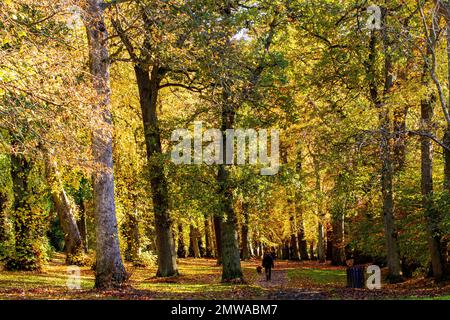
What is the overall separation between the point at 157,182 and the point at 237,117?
14.8 feet

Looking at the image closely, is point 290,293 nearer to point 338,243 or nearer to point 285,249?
point 338,243

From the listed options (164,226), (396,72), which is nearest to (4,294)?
(164,226)

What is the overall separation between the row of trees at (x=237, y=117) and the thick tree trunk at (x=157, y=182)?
0.06 metres

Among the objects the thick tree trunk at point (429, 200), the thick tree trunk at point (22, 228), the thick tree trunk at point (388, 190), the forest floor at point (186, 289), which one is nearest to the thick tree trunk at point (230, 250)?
the forest floor at point (186, 289)

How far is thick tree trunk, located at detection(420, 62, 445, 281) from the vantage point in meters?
18.1

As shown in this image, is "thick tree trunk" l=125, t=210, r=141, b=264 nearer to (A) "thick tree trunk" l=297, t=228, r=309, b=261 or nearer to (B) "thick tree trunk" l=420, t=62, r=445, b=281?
(B) "thick tree trunk" l=420, t=62, r=445, b=281

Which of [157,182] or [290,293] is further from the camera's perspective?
[157,182]

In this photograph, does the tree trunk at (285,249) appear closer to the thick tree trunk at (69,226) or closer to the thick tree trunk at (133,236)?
the thick tree trunk at (133,236)

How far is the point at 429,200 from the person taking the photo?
59.7 ft

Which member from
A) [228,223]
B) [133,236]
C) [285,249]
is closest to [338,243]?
[133,236]

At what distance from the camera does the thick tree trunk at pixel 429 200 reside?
59.4 ft

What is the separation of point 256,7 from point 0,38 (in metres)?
12.0

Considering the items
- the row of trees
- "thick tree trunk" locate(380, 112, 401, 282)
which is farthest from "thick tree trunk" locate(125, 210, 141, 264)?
"thick tree trunk" locate(380, 112, 401, 282)
